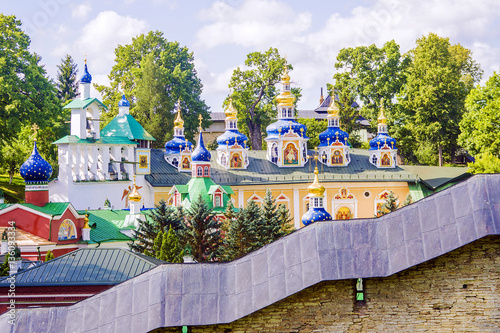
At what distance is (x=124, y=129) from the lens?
1662 inches

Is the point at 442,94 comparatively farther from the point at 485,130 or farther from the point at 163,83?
the point at 163,83

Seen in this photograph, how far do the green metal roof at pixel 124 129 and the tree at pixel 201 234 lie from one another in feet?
41.2

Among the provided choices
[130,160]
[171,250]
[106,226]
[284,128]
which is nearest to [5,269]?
[171,250]

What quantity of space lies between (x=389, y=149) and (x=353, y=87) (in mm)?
11619

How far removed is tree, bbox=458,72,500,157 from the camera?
4188 centimetres

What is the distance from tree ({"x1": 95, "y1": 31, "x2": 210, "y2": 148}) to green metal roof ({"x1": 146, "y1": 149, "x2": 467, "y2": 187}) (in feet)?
30.6

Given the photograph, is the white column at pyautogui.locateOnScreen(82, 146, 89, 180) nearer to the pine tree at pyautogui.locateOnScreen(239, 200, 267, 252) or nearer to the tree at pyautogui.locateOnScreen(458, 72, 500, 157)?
the pine tree at pyautogui.locateOnScreen(239, 200, 267, 252)

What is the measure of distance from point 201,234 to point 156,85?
27106 millimetres

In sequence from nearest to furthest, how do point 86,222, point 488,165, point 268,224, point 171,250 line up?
point 171,250 → point 86,222 → point 268,224 → point 488,165

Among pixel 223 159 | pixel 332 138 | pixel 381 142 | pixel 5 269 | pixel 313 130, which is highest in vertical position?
pixel 313 130

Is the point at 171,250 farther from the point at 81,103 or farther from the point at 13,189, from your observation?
the point at 13,189

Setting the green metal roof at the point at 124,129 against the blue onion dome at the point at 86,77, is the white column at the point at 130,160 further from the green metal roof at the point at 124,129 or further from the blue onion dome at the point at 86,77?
the blue onion dome at the point at 86,77

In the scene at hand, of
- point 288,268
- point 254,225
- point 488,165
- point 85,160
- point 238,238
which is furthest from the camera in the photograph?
point 85,160

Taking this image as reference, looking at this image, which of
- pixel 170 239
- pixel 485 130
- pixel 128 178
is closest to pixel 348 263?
pixel 170 239
